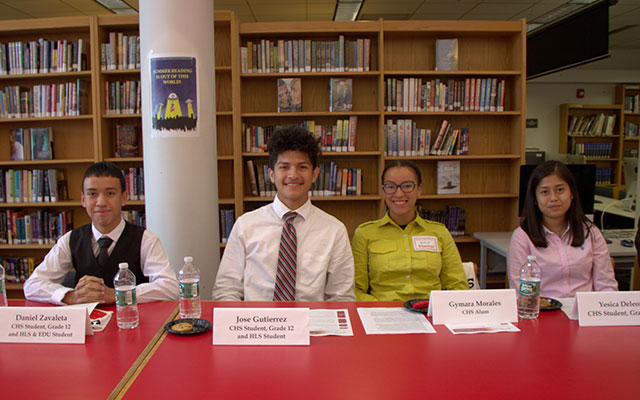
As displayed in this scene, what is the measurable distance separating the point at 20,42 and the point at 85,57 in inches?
24.5

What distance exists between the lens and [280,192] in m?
1.95

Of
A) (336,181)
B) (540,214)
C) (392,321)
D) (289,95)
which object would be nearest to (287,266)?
(392,321)

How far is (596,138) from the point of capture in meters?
8.64

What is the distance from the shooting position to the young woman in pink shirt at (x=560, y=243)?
206cm

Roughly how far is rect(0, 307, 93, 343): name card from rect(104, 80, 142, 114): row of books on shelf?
2.90 metres

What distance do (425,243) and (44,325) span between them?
4.85 ft

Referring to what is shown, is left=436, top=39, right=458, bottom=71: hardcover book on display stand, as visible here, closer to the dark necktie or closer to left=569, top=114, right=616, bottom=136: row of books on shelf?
the dark necktie

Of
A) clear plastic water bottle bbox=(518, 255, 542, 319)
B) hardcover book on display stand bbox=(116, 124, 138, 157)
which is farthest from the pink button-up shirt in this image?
hardcover book on display stand bbox=(116, 124, 138, 157)

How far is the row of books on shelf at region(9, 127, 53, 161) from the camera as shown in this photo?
4.03m

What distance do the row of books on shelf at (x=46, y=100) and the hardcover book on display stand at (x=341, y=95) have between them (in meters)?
2.13

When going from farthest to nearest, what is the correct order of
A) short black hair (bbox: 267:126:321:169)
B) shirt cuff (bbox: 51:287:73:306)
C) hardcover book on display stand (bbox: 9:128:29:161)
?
hardcover book on display stand (bbox: 9:128:29:161)
short black hair (bbox: 267:126:321:169)
shirt cuff (bbox: 51:287:73:306)

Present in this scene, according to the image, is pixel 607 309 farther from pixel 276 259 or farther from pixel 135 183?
pixel 135 183

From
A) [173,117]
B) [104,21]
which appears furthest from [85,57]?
[173,117]

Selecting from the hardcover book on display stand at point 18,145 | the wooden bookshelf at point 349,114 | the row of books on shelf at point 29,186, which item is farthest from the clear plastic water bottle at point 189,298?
the hardcover book on display stand at point 18,145
